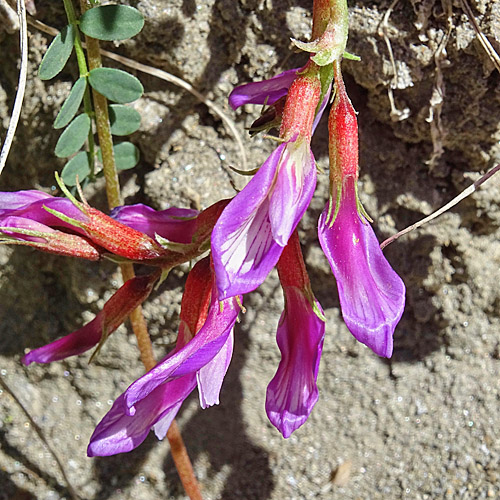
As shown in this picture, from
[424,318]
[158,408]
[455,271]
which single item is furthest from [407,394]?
[158,408]

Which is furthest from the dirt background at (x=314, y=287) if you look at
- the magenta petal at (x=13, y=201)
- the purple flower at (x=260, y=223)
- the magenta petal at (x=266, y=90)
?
the purple flower at (x=260, y=223)

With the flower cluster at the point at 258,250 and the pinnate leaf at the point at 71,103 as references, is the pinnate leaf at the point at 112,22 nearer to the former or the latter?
the pinnate leaf at the point at 71,103

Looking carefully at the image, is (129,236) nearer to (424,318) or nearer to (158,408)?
(158,408)

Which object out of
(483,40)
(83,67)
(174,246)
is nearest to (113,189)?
(83,67)

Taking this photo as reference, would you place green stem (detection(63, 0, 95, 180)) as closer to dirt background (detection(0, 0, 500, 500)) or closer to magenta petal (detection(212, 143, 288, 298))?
dirt background (detection(0, 0, 500, 500))

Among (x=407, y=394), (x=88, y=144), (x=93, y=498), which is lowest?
(x=93, y=498)

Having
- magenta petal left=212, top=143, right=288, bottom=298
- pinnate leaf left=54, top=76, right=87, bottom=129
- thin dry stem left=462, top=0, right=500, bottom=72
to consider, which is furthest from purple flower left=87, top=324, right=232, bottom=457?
thin dry stem left=462, top=0, right=500, bottom=72
